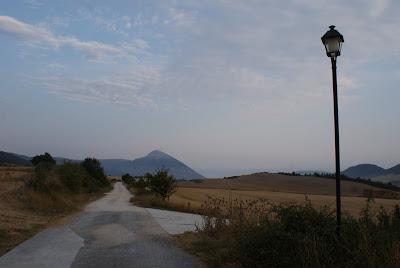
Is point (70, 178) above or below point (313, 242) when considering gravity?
above

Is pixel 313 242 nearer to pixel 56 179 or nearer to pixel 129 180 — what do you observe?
pixel 56 179

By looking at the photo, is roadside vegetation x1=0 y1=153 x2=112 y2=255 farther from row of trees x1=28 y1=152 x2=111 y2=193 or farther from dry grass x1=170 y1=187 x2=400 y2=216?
dry grass x1=170 y1=187 x2=400 y2=216

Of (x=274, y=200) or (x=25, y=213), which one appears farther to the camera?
(x=274, y=200)

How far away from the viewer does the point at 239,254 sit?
1021 cm

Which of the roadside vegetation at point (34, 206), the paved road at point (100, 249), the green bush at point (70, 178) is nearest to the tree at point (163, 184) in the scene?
the roadside vegetation at point (34, 206)

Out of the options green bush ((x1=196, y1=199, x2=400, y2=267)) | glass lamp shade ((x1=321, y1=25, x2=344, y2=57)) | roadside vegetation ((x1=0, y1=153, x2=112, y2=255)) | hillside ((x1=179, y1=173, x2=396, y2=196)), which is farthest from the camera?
hillside ((x1=179, y1=173, x2=396, y2=196))

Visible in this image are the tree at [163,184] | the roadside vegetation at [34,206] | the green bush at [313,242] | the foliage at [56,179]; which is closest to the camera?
the green bush at [313,242]

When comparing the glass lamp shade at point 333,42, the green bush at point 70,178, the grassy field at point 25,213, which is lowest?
the grassy field at point 25,213

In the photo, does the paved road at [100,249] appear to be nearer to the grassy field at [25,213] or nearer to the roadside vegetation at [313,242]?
the grassy field at [25,213]

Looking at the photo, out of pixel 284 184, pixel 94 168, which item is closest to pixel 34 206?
pixel 94 168

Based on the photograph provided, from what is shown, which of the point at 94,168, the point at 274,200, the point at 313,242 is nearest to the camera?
the point at 313,242

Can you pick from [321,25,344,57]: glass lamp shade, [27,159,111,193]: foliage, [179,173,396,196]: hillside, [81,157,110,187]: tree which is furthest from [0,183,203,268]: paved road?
[179,173,396,196]: hillside

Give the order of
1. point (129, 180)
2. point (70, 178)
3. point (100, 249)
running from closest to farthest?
point (100, 249) < point (70, 178) < point (129, 180)

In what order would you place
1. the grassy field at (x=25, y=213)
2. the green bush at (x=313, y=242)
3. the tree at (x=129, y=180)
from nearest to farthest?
the green bush at (x=313, y=242)
the grassy field at (x=25, y=213)
the tree at (x=129, y=180)
